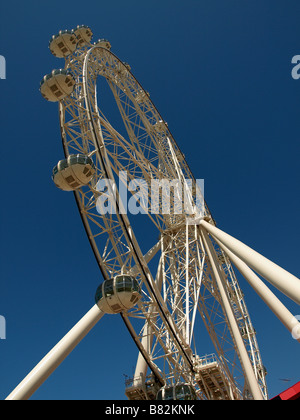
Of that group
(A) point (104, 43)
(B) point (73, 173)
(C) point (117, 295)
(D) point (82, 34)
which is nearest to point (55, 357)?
(C) point (117, 295)

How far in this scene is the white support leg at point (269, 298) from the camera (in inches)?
488

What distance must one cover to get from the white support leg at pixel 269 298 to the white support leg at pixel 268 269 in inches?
Answer: 26.6

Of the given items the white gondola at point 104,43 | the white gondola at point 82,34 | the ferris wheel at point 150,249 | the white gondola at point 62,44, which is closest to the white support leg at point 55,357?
the ferris wheel at point 150,249

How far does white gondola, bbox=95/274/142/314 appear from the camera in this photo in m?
14.2

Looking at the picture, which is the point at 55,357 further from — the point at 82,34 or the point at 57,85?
the point at 82,34

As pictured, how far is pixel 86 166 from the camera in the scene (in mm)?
16234

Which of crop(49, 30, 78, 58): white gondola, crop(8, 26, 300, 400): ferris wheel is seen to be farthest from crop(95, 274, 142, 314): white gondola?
crop(49, 30, 78, 58): white gondola

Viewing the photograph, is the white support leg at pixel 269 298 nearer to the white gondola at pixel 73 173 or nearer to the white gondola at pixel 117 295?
the white gondola at pixel 117 295

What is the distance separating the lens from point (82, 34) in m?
23.1

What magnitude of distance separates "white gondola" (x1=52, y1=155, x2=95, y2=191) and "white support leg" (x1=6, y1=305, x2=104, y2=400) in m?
5.57

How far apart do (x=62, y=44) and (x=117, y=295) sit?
15120mm

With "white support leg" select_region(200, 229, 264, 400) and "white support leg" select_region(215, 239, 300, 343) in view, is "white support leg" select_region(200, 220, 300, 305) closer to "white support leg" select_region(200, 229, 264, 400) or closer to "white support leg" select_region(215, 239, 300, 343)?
"white support leg" select_region(215, 239, 300, 343)

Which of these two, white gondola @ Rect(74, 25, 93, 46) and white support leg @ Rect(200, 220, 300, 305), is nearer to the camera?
white support leg @ Rect(200, 220, 300, 305)
